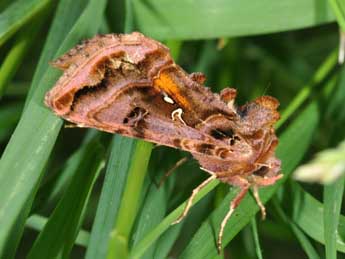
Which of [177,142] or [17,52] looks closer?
[177,142]

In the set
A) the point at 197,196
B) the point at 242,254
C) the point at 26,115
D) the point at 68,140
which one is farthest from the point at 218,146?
the point at 68,140

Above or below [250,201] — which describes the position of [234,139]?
above

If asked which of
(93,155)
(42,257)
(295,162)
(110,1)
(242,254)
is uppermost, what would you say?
(110,1)

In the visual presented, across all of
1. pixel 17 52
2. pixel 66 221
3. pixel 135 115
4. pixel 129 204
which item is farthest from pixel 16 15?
pixel 129 204

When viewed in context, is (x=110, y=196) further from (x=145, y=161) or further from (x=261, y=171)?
(x=261, y=171)

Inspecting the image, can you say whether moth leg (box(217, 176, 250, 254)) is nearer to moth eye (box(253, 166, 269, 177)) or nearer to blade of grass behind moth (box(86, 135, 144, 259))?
moth eye (box(253, 166, 269, 177))

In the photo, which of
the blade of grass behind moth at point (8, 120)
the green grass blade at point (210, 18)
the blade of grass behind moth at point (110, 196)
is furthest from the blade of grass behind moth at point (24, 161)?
the blade of grass behind moth at point (8, 120)

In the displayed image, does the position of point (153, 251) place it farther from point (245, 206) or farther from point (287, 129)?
point (287, 129)
